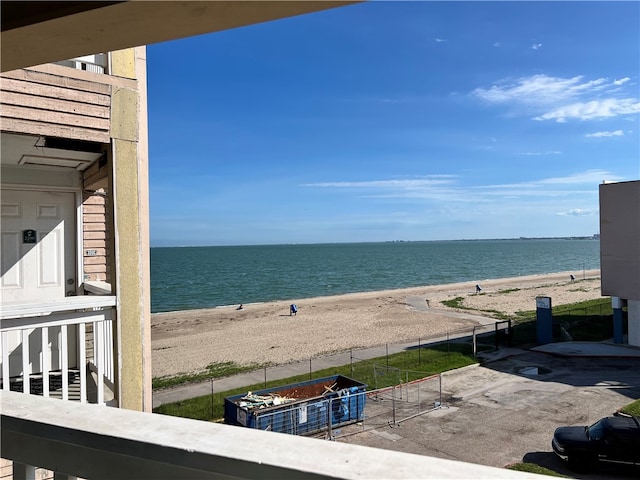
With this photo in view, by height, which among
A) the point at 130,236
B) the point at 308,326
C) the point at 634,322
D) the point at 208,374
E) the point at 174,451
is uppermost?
the point at 130,236

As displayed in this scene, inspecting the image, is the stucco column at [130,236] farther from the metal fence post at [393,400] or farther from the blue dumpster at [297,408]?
the metal fence post at [393,400]

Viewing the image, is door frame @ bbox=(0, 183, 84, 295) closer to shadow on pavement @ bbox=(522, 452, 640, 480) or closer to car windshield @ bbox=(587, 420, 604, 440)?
shadow on pavement @ bbox=(522, 452, 640, 480)

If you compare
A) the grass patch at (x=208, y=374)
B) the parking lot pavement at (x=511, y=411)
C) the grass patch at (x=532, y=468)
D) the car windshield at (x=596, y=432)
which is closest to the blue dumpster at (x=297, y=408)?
the parking lot pavement at (x=511, y=411)

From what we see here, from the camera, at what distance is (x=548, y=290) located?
58.8m

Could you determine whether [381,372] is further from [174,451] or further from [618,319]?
[174,451]

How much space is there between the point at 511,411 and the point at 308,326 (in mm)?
21475


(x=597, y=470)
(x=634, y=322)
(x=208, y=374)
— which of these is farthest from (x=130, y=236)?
(x=634, y=322)

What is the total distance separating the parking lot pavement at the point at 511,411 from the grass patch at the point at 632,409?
37 centimetres

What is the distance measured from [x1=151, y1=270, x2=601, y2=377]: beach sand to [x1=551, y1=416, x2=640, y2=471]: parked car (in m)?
14.6

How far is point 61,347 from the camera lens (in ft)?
17.1

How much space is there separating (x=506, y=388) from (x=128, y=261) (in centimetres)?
1552

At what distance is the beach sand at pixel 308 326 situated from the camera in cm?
2609

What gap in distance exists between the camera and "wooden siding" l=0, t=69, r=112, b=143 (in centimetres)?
502

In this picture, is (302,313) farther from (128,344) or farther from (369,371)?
(128,344)
